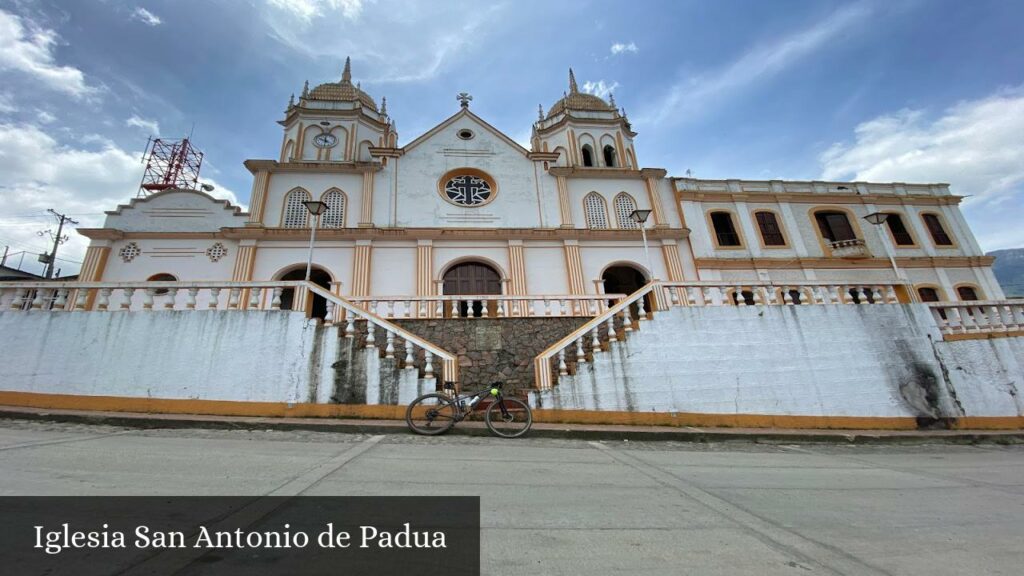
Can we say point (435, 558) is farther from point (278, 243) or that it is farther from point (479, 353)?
point (278, 243)

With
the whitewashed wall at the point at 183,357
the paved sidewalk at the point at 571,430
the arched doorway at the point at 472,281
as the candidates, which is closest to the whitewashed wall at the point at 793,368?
the paved sidewalk at the point at 571,430

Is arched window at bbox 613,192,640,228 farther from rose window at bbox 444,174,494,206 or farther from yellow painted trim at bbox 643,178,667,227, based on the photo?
rose window at bbox 444,174,494,206

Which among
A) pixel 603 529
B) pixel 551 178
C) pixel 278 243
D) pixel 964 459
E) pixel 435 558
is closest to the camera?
pixel 435 558

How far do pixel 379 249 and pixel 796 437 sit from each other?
12391 millimetres

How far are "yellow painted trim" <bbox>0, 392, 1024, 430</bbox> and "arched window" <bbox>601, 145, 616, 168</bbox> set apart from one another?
48.0 ft

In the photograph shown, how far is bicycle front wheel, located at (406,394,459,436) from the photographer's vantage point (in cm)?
543

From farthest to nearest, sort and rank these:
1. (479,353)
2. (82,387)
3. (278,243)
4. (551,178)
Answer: (551,178) → (278,243) → (479,353) → (82,387)

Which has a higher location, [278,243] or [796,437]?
[278,243]

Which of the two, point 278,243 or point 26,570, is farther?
point 278,243

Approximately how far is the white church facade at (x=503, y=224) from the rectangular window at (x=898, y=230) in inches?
2.4

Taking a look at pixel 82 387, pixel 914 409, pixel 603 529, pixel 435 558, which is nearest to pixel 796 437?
pixel 914 409

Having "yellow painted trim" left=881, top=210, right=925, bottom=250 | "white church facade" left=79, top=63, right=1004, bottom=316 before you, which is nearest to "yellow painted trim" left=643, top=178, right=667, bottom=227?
"white church facade" left=79, top=63, right=1004, bottom=316

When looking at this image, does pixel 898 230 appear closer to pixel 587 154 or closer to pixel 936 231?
pixel 936 231

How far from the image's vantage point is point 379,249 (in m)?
13.1
